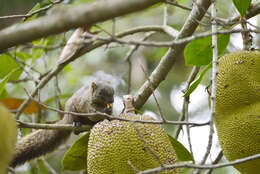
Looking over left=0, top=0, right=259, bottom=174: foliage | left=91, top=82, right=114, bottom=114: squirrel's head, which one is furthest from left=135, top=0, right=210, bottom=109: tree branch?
left=91, top=82, right=114, bottom=114: squirrel's head

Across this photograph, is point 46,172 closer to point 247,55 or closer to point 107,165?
point 107,165

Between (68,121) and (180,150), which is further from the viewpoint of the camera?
(68,121)

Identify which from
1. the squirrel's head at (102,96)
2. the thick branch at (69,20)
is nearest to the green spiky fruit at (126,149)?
the thick branch at (69,20)

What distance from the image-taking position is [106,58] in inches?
270

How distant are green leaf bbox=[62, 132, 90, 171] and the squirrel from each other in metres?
0.59

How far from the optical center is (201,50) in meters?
2.37

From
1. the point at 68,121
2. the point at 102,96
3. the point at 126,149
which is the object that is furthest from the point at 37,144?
the point at 126,149

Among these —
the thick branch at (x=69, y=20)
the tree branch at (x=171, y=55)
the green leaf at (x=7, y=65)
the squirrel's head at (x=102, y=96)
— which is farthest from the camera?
the squirrel's head at (x=102, y=96)

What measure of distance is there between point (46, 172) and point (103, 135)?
2229mm

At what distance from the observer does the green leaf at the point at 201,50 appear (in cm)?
235

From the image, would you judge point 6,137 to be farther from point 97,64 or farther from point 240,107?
point 97,64

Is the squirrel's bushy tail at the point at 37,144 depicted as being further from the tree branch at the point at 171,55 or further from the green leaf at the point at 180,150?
the green leaf at the point at 180,150

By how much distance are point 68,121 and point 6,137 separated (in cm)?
262

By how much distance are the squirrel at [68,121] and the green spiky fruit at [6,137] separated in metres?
1.91
